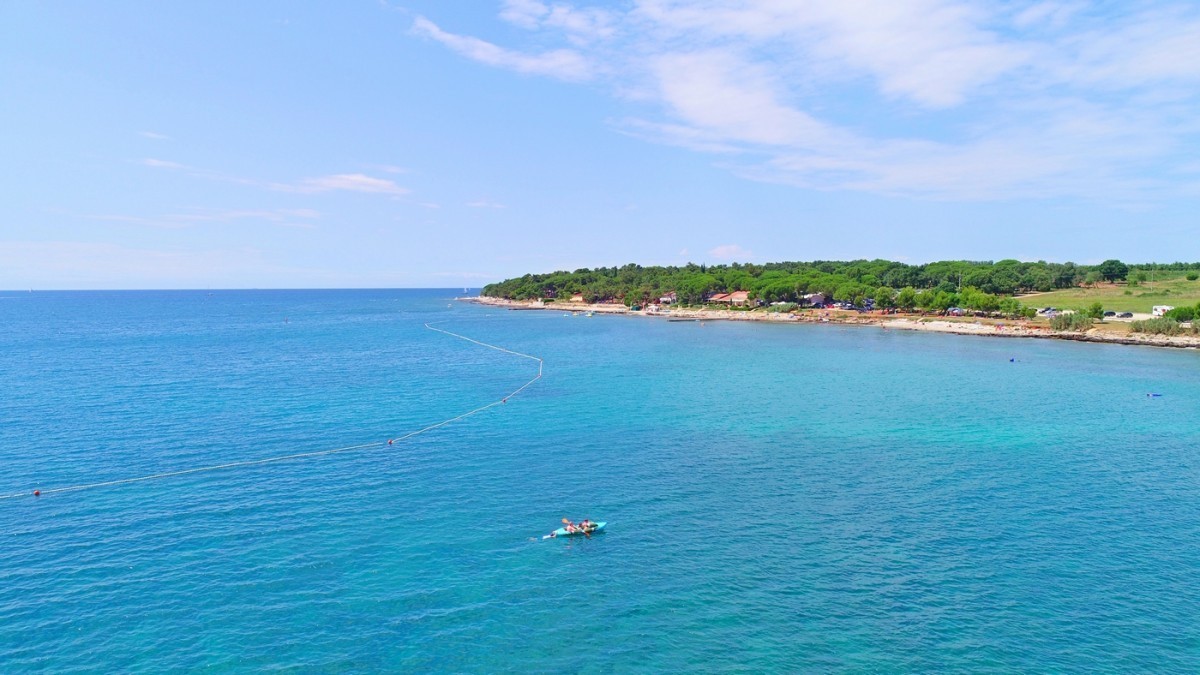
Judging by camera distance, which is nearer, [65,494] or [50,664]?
[50,664]

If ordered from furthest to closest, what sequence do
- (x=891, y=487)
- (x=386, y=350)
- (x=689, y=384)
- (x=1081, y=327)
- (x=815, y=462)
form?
(x=1081, y=327)
(x=386, y=350)
(x=689, y=384)
(x=815, y=462)
(x=891, y=487)

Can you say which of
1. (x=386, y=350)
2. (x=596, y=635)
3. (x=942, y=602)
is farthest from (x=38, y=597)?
(x=386, y=350)

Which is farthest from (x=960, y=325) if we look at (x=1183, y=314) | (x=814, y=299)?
(x=814, y=299)

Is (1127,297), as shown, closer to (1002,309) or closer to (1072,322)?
(1002,309)

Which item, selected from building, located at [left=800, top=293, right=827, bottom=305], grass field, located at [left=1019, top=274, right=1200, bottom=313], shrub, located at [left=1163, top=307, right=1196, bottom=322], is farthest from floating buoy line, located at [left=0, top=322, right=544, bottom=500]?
grass field, located at [left=1019, top=274, right=1200, bottom=313]

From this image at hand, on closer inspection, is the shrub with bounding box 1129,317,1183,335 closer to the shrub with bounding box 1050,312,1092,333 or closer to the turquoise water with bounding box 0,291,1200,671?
the shrub with bounding box 1050,312,1092,333

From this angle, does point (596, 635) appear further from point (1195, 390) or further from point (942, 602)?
point (1195, 390)

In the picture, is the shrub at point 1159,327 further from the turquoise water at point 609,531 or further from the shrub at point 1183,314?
the turquoise water at point 609,531
